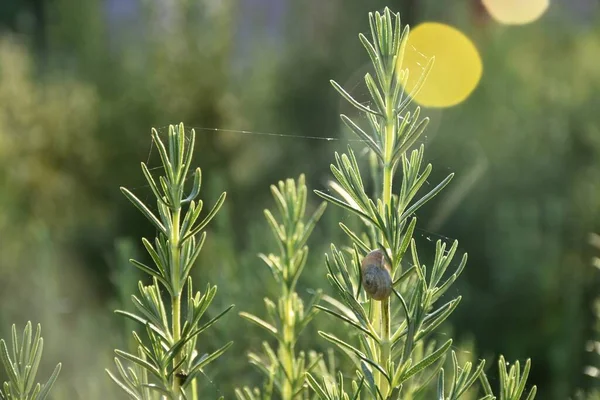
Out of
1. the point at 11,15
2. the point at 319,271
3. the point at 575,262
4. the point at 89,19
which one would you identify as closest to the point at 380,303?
the point at 319,271

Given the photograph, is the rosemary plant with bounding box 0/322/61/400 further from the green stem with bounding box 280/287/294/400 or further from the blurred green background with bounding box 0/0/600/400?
the blurred green background with bounding box 0/0/600/400

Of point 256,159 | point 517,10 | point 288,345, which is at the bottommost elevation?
point 256,159

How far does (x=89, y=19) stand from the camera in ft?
6.17

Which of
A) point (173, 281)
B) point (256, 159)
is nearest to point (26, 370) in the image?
point (173, 281)

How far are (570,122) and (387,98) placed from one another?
106 cm

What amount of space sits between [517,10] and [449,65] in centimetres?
32

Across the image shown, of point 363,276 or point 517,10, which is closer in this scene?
point 363,276

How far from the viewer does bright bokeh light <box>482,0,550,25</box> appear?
167 centimetres

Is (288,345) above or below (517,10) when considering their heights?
below

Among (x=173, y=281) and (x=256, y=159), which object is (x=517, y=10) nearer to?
(x=256, y=159)

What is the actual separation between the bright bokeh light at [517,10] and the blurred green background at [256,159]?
26 mm

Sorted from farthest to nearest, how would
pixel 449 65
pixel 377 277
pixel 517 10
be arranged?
1. pixel 517 10
2. pixel 449 65
3. pixel 377 277

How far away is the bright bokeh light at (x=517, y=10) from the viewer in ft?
5.47

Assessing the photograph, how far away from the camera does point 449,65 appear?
150 cm
